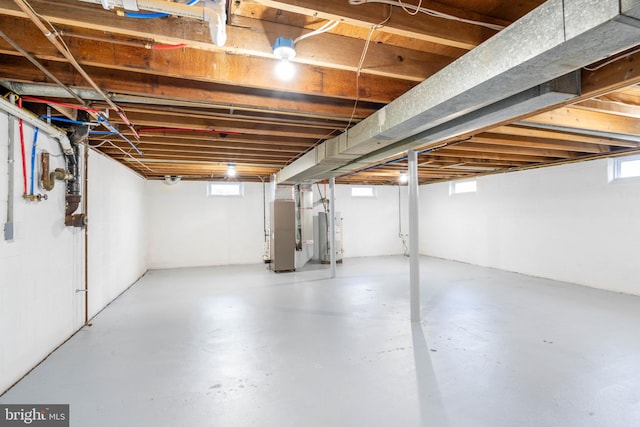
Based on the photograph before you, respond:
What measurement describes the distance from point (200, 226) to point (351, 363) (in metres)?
5.74

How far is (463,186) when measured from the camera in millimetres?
7465

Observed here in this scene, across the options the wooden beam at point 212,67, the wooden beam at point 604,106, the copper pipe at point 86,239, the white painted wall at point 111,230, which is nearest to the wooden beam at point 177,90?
the wooden beam at point 212,67

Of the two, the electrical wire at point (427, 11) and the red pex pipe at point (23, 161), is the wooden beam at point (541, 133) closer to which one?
the electrical wire at point (427, 11)

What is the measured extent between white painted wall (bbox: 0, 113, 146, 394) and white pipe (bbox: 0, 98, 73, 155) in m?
0.06

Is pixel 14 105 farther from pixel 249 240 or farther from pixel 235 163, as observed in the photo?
pixel 249 240

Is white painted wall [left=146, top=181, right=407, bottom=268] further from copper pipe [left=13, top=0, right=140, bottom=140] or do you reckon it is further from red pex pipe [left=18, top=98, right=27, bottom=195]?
red pex pipe [left=18, top=98, right=27, bottom=195]

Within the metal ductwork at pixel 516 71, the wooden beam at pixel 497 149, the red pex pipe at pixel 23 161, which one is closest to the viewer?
the metal ductwork at pixel 516 71

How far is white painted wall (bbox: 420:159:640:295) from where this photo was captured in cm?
447

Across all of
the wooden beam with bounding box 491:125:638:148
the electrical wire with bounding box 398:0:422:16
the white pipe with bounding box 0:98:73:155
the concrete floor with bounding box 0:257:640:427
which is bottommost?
Answer: the concrete floor with bounding box 0:257:640:427

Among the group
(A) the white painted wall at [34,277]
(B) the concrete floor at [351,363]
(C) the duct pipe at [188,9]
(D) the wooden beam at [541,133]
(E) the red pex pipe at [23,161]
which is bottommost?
(B) the concrete floor at [351,363]

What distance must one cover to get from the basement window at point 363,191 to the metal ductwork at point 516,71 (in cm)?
560

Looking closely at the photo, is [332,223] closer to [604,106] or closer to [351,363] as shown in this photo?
[351,363]

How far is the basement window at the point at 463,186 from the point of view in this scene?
280 inches

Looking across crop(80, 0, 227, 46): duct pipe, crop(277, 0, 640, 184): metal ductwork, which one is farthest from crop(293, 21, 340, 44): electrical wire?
crop(277, 0, 640, 184): metal ductwork
